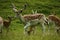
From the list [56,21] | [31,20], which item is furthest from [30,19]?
[56,21]

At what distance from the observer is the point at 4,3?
34531 millimetres

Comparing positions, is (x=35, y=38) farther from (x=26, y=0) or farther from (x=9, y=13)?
(x=26, y=0)

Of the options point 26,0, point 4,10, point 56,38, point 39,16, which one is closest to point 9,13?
point 4,10

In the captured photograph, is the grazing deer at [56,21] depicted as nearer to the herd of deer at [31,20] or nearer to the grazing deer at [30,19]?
the herd of deer at [31,20]

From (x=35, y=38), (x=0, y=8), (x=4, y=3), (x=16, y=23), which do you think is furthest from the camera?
(x=4, y=3)

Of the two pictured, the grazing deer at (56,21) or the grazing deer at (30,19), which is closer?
the grazing deer at (30,19)

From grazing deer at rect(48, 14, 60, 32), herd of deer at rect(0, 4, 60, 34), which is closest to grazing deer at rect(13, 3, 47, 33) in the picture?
herd of deer at rect(0, 4, 60, 34)

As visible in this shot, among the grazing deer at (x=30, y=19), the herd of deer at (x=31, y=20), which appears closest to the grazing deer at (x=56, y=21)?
the herd of deer at (x=31, y=20)

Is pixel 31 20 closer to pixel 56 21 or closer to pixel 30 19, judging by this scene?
pixel 30 19

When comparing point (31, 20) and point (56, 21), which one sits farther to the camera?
point (56, 21)

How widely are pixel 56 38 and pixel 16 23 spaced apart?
10.6 metres

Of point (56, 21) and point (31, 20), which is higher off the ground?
point (31, 20)

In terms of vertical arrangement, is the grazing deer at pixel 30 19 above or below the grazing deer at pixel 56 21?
above

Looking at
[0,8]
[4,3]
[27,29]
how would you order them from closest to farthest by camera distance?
1. [27,29]
2. [0,8]
3. [4,3]
